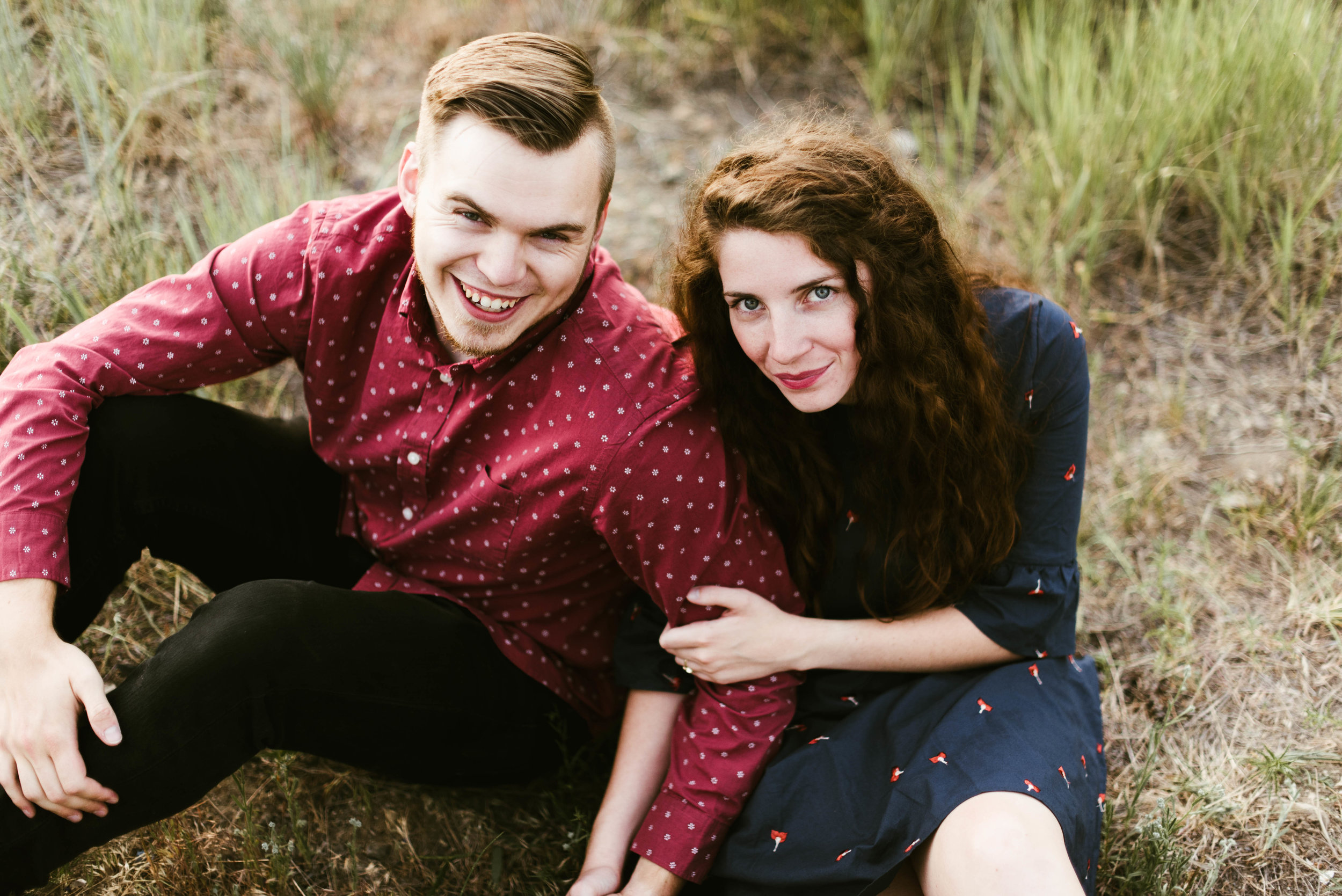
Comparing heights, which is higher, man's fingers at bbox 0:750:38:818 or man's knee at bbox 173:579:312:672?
man's knee at bbox 173:579:312:672

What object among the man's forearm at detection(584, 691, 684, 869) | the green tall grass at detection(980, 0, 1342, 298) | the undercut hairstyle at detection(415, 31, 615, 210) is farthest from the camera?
the green tall grass at detection(980, 0, 1342, 298)

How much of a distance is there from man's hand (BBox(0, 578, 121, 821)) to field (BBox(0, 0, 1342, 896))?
44cm

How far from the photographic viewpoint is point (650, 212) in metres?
3.10

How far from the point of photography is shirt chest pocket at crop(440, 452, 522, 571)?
169 centimetres

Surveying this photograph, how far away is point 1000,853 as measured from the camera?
1411 millimetres

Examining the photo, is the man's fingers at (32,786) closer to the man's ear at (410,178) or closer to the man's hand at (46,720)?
the man's hand at (46,720)

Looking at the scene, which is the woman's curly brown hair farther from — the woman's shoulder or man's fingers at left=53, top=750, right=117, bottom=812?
man's fingers at left=53, top=750, right=117, bottom=812

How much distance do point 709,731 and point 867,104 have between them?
8.01 feet

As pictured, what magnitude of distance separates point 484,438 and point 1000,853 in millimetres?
1037

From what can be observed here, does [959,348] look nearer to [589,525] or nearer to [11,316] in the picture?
[589,525]

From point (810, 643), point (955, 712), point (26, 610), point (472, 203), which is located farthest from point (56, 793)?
point (955, 712)

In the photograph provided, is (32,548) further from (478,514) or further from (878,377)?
(878,377)

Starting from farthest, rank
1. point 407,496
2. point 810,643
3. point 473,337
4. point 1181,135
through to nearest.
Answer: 1. point 1181,135
2. point 407,496
3. point 810,643
4. point 473,337

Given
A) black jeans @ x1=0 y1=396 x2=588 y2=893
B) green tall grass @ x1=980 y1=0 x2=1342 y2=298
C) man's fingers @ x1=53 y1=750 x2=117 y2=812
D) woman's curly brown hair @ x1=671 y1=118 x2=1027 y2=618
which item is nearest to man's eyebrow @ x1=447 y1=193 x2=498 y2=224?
woman's curly brown hair @ x1=671 y1=118 x2=1027 y2=618
